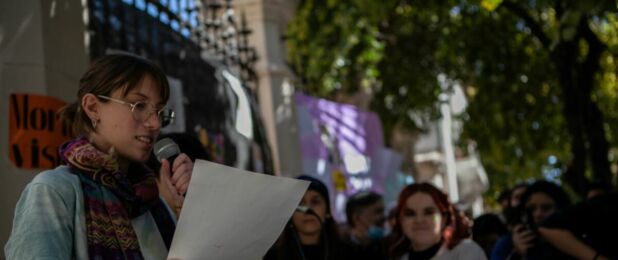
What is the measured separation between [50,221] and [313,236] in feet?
10.2

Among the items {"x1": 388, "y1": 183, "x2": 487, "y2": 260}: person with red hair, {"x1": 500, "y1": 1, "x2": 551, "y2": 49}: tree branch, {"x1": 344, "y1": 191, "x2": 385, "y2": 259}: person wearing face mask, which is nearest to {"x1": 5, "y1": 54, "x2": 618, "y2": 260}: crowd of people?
{"x1": 388, "y1": 183, "x2": 487, "y2": 260}: person with red hair

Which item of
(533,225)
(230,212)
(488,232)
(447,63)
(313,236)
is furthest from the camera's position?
(447,63)

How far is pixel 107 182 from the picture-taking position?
8.54 ft

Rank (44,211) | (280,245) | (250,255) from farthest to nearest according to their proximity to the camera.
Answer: (280,245) < (250,255) < (44,211)

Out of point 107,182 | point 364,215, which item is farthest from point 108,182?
point 364,215

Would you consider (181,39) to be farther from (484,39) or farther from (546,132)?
(546,132)

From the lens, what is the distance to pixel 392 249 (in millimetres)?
5754

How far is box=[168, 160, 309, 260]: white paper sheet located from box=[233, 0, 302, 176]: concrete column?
283 inches

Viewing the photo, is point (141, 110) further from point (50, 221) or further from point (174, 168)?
point (50, 221)

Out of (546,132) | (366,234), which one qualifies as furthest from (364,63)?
(366,234)

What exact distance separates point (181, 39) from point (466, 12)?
19.0 ft

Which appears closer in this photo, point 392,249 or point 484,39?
point 392,249

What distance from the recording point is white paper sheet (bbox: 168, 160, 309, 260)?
2.52 m

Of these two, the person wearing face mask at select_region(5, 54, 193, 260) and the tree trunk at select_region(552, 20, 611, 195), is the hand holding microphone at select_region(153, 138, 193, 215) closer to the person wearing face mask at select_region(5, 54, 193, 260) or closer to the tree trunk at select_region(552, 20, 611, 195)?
the person wearing face mask at select_region(5, 54, 193, 260)
